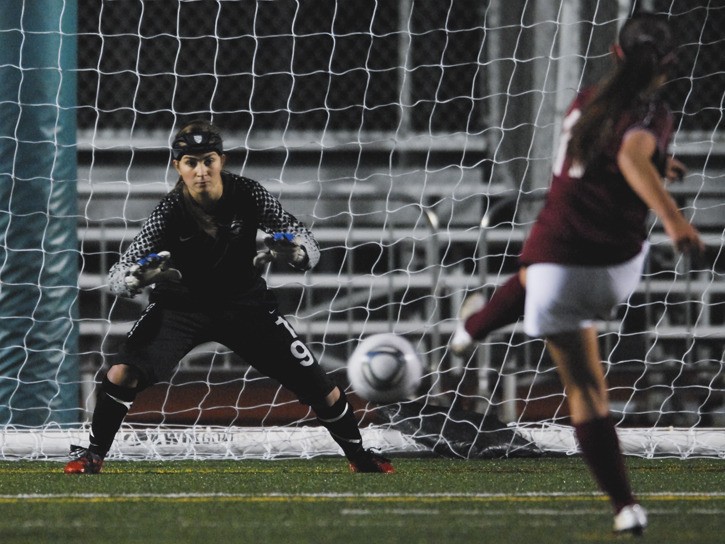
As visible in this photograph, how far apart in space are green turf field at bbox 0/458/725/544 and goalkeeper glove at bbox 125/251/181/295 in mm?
805

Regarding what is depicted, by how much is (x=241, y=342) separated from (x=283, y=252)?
55 cm

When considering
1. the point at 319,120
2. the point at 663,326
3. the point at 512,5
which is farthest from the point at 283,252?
the point at 319,120

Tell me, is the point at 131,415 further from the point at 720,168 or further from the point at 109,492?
the point at 720,168

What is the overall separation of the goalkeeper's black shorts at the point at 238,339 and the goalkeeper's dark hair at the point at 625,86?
2.27 m

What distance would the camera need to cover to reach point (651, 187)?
3.65m

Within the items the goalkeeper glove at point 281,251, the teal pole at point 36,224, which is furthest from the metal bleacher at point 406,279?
the goalkeeper glove at point 281,251

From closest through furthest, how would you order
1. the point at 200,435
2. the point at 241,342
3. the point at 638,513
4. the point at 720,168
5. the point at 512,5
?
1. the point at 638,513
2. the point at 241,342
3. the point at 200,435
4. the point at 512,5
5. the point at 720,168

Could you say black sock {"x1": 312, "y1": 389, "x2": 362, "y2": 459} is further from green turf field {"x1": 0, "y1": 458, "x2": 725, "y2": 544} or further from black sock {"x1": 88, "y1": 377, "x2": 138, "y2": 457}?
black sock {"x1": 88, "y1": 377, "x2": 138, "y2": 457}

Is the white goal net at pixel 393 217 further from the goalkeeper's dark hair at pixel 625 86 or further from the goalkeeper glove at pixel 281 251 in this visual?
the goalkeeper's dark hair at pixel 625 86

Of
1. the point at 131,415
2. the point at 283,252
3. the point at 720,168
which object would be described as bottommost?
the point at 131,415

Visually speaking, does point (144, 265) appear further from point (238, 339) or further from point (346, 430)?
point (346, 430)

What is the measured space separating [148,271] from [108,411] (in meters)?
0.75

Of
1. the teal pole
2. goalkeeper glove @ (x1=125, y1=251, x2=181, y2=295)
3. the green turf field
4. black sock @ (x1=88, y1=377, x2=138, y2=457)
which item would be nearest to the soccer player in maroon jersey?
the green turf field

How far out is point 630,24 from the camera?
3.92m
